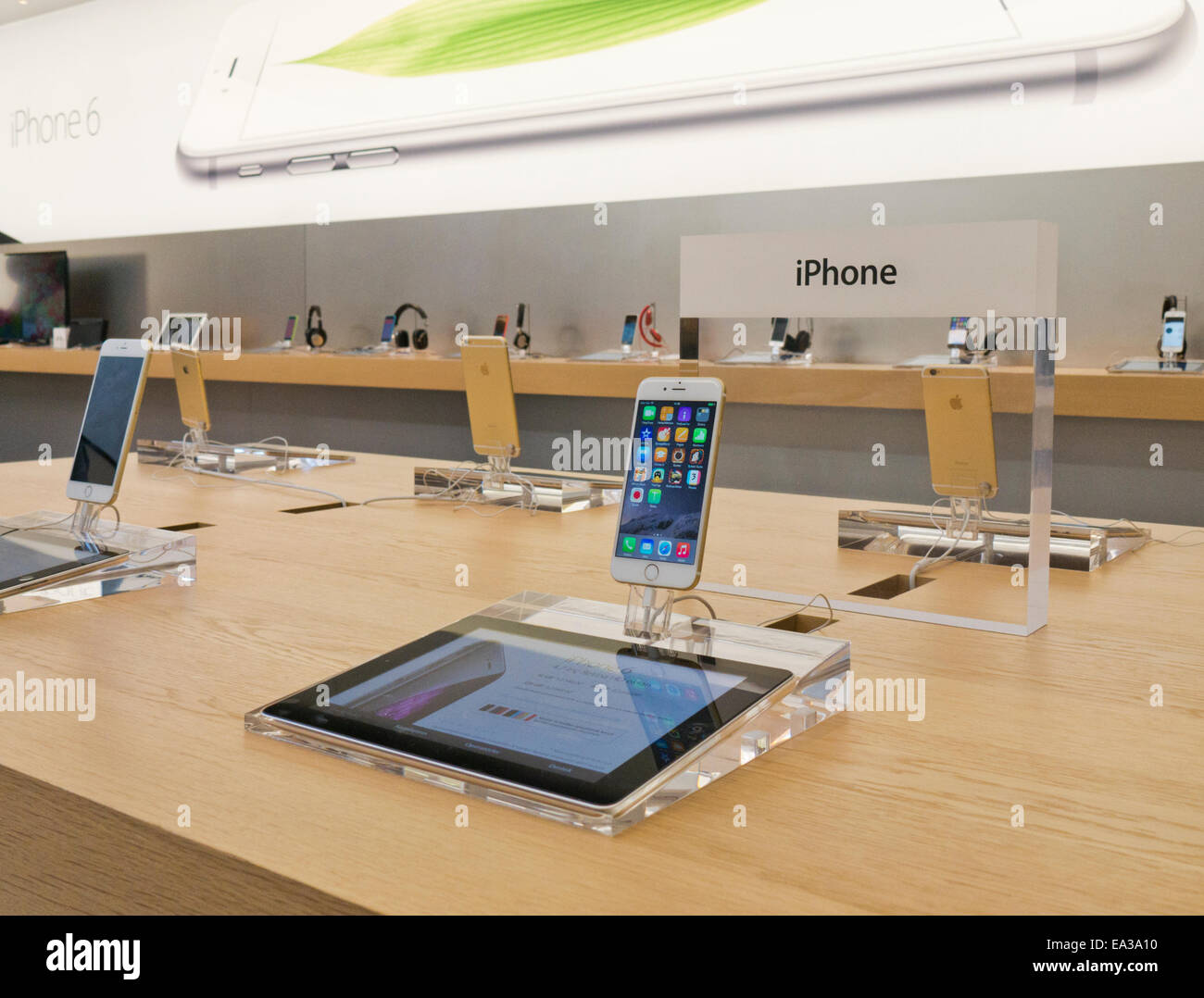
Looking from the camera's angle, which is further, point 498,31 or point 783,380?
point 498,31

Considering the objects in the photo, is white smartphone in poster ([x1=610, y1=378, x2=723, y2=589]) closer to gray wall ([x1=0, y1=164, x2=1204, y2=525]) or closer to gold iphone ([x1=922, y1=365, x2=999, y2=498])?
gray wall ([x1=0, y1=164, x2=1204, y2=525])

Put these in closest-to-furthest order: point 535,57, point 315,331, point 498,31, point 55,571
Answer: point 55,571
point 535,57
point 498,31
point 315,331

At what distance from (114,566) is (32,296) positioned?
5.44 meters

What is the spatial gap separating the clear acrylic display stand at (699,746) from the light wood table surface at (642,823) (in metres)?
0.01

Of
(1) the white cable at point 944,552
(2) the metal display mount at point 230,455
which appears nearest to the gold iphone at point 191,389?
(2) the metal display mount at point 230,455

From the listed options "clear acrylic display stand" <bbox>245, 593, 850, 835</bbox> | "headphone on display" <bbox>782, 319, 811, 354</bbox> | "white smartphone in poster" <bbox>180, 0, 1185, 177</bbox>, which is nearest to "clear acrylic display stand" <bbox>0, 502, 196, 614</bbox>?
"clear acrylic display stand" <bbox>245, 593, 850, 835</bbox>

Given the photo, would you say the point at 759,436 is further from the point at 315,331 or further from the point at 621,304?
the point at 315,331

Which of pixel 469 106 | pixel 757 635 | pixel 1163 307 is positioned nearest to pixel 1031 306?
pixel 757 635

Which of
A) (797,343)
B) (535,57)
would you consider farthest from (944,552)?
(535,57)

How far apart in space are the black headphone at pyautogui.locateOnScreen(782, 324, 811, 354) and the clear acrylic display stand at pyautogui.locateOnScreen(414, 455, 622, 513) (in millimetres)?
1883

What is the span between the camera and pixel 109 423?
1450mm

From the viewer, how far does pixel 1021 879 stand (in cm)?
64

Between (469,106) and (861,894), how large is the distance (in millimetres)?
4667

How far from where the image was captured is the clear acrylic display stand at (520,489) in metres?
1.97
